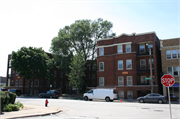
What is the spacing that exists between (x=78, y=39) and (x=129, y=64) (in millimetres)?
14566

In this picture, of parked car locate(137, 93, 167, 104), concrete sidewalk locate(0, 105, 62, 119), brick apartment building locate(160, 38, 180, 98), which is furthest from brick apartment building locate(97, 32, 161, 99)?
concrete sidewalk locate(0, 105, 62, 119)

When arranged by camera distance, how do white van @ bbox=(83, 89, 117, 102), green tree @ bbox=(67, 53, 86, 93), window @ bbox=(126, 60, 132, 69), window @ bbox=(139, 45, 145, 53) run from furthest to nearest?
1. green tree @ bbox=(67, 53, 86, 93)
2. window @ bbox=(139, 45, 145, 53)
3. window @ bbox=(126, 60, 132, 69)
4. white van @ bbox=(83, 89, 117, 102)

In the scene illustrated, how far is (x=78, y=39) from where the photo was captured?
4372 centimetres

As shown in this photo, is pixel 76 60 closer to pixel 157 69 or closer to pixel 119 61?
pixel 119 61

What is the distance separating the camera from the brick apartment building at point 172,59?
31342mm

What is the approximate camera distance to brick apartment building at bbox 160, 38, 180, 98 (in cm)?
Result: 3134

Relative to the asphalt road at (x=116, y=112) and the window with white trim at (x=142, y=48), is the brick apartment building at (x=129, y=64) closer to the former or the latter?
the window with white trim at (x=142, y=48)

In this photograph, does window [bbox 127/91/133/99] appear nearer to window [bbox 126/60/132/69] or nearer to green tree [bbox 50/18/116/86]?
window [bbox 126/60/132/69]

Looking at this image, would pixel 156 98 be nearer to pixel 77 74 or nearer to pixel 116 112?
pixel 116 112

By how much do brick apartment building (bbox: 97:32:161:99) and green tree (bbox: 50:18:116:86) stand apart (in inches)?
301

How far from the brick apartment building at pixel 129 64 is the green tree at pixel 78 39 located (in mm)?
7657

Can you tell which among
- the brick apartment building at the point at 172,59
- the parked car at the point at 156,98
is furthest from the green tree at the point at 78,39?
the parked car at the point at 156,98

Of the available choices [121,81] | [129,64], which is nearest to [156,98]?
[121,81]

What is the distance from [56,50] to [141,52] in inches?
834
